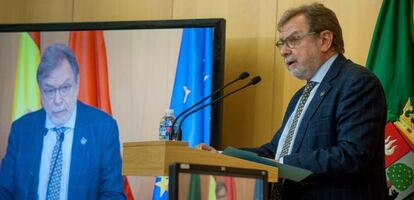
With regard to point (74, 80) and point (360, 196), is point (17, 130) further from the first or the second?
point (360, 196)

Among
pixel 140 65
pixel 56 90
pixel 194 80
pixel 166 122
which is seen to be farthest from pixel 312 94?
pixel 56 90

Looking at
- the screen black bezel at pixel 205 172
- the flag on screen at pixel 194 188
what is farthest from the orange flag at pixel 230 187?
the flag on screen at pixel 194 188

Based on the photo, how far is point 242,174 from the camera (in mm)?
2447

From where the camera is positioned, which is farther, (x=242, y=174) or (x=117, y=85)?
(x=117, y=85)

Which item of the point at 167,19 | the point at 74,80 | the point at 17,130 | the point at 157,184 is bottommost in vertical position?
the point at 157,184

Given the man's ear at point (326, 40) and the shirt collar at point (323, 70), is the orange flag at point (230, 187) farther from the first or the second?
the man's ear at point (326, 40)

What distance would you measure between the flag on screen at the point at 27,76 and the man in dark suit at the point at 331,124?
7.10 feet

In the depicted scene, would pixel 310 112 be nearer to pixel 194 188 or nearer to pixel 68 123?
pixel 194 188

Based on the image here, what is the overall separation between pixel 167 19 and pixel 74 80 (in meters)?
0.70

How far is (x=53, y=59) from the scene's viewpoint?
195 inches

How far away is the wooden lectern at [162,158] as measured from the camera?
2.40 metres

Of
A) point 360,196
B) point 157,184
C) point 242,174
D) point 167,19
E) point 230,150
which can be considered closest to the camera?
point 242,174

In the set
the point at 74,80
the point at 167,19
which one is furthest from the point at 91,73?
the point at 167,19

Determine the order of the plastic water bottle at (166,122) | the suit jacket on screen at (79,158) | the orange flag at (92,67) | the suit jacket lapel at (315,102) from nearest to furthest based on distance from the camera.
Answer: the suit jacket lapel at (315,102), the plastic water bottle at (166,122), the suit jacket on screen at (79,158), the orange flag at (92,67)
